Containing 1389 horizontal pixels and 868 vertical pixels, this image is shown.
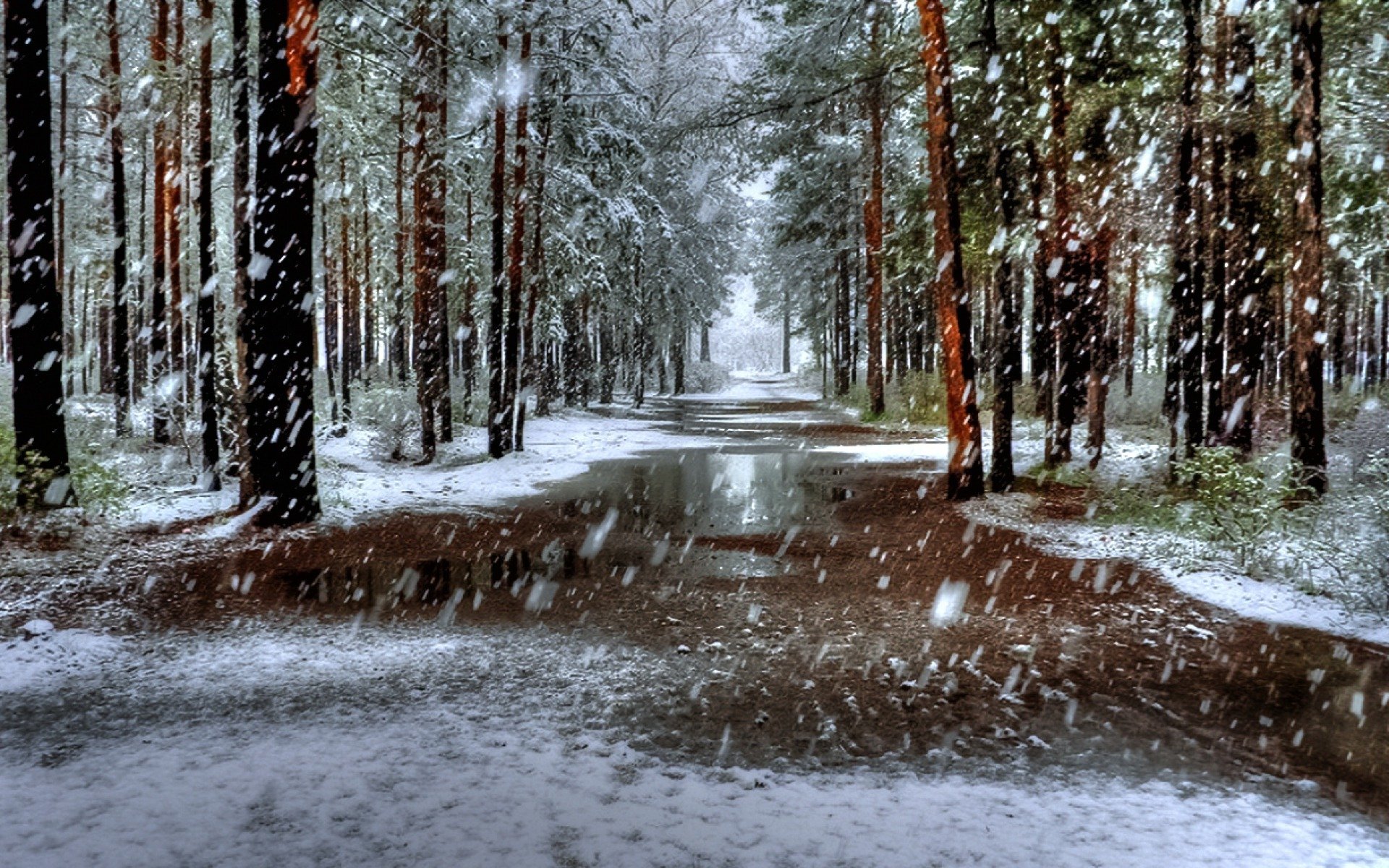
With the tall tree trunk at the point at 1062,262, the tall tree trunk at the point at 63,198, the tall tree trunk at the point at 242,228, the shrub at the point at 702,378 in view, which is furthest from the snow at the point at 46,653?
the shrub at the point at 702,378

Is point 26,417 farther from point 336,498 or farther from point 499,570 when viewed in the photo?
point 499,570

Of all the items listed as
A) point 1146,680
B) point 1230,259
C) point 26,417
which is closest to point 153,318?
point 26,417

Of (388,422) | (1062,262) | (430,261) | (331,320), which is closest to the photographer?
(1062,262)

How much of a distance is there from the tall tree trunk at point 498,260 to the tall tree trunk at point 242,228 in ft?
19.5

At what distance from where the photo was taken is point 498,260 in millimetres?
17812

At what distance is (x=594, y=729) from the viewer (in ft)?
15.3

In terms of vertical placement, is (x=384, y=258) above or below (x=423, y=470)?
above

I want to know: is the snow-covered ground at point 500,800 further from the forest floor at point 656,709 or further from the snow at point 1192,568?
the snow at point 1192,568

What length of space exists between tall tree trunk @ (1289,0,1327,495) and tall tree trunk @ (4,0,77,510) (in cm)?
1510

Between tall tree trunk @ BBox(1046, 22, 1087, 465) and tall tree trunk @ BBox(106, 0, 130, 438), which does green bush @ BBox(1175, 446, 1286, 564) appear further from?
tall tree trunk @ BBox(106, 0, 130, 438)

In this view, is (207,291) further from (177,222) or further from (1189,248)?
(1189,248)

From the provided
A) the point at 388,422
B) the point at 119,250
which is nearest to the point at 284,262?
the point at 388,422

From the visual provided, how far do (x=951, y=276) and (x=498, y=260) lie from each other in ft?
32.7

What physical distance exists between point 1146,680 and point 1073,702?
0.76 m
